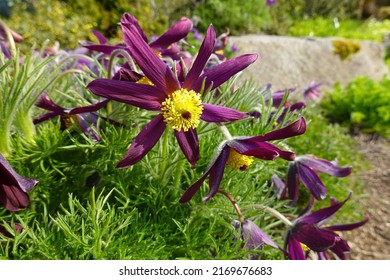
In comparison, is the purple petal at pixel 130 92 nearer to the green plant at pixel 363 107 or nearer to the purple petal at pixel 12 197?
the purple petal at pixel 12 197

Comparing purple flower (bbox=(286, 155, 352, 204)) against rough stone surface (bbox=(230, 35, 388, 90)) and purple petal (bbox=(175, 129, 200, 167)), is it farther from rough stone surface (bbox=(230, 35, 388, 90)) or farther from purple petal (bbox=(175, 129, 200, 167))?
rough stone surface (bbox=(230, 35, 388, 90))

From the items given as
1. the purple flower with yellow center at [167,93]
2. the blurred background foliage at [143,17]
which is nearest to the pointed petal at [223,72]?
the purple flower with yellow center at [167,93]

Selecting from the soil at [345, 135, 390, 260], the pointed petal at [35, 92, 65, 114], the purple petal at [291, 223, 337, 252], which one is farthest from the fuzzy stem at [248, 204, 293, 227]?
the soil at [345, 135, 390, 260]

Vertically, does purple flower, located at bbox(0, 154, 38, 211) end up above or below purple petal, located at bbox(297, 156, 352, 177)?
above

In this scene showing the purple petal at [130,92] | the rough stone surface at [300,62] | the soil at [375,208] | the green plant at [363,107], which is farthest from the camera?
the rough stone surface at [300,62]

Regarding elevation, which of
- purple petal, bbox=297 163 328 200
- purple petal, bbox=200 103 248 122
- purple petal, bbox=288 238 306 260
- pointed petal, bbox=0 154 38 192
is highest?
purple petal, bbox=200 103 248 122

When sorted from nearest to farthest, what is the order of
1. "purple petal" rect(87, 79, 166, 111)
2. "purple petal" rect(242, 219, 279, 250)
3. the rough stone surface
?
"purple petal" rect(87, 79, 166, 111) < "purple petal" rect(242, 219, 279, 250) < the rough stone surface

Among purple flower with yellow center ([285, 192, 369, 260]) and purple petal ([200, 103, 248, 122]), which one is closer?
purple petal ([200, 103, 248, 122])
